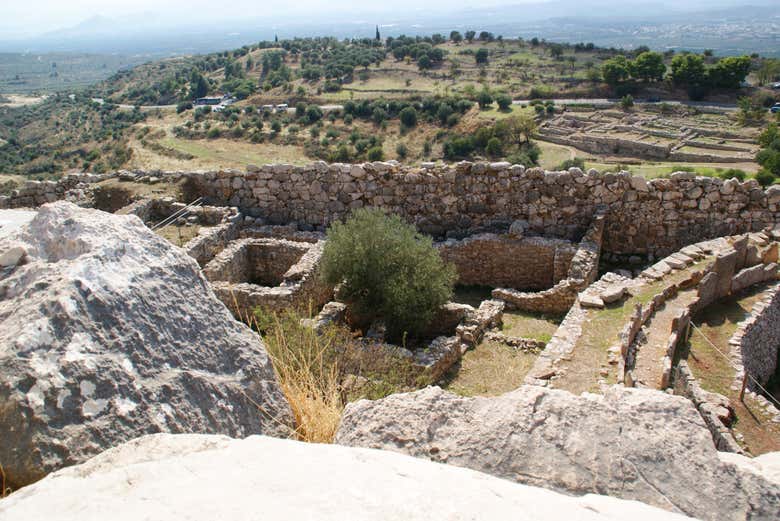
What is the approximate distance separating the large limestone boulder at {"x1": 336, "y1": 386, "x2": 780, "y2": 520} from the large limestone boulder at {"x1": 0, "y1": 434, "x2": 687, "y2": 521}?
20 centimetres

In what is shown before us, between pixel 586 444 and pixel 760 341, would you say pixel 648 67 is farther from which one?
pixel 586 444

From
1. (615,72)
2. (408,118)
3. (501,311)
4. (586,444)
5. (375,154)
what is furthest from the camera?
(615,72)

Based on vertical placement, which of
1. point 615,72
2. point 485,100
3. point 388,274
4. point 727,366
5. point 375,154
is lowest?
point 375,154

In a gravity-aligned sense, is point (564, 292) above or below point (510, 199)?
below

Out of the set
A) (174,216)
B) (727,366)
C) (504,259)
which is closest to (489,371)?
(727,366)

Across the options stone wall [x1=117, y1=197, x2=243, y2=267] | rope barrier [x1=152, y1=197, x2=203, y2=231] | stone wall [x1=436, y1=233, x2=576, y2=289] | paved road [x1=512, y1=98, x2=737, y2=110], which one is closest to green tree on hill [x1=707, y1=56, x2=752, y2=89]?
paved road [x1=512, y1=98, x2=737, y2=110]

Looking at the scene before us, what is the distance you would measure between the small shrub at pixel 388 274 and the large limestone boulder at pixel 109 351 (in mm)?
6176

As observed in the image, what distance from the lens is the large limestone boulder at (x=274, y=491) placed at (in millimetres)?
2201

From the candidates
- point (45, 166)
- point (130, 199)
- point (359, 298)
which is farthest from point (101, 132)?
point (359, 298)

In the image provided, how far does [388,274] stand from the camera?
10.1 m

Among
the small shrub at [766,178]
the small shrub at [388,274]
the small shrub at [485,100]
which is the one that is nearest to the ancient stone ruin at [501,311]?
the small shrub at [388,274]

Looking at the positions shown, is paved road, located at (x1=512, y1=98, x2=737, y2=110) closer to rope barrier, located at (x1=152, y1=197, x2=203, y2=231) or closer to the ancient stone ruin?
the ancient stone ruin

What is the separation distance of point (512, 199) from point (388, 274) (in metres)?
4.26

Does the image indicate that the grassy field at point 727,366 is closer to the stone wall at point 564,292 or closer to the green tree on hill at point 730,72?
the stone wall at point 564,292
